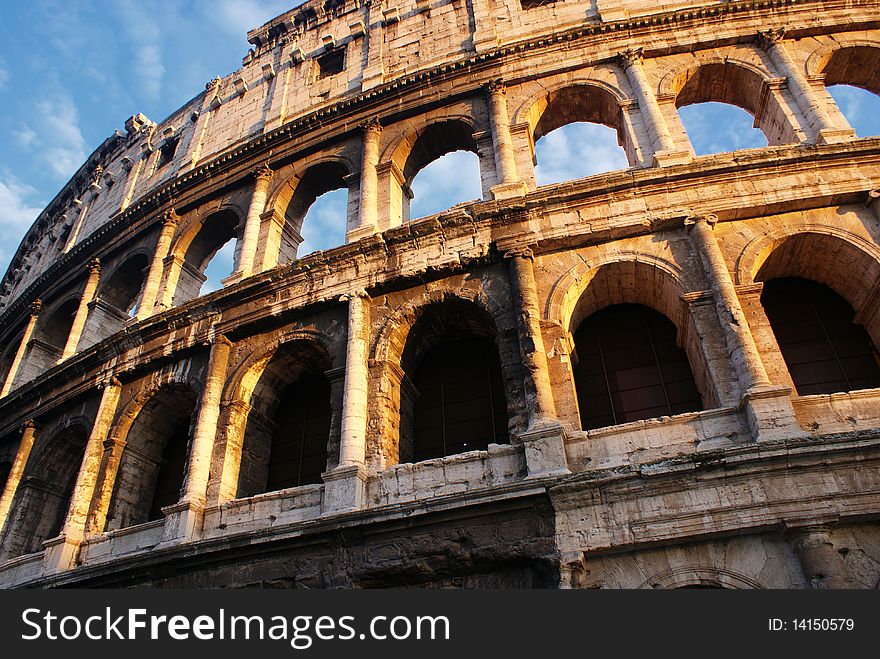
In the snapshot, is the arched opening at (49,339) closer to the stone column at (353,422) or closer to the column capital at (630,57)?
the stone column at (353,422)

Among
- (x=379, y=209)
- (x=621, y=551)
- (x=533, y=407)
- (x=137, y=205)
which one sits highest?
(x=137, y=205)

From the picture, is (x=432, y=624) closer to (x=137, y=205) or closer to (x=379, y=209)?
(x=379, y=209)

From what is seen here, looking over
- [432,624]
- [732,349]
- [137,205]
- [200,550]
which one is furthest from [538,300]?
[137,205]

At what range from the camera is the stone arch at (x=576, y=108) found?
1147cm

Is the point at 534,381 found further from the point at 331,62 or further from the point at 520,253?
the point at 331,62

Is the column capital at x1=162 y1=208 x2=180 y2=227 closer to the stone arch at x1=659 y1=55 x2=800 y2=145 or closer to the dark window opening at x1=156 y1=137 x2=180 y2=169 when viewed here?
the dark window opening at x1=156 y1=137 x2=180 y2=169

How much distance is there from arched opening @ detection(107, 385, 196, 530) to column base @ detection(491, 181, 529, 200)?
5914 millimetres

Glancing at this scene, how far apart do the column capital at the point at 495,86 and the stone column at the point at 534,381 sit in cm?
413

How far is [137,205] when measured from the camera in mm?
14898

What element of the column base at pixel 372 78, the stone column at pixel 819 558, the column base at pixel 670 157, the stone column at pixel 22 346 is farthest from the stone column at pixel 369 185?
the stone column at pixel 22 346

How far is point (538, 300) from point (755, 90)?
19.4ft

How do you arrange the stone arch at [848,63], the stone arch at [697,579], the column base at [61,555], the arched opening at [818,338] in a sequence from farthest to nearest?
the stone arch at [848,63] < the column base at [61,555] < the arched opening at [818,338] < the stone arch at [697,579]

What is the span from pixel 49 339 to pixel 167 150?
216 inches

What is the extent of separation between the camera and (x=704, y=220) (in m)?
9.00
